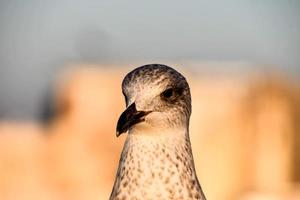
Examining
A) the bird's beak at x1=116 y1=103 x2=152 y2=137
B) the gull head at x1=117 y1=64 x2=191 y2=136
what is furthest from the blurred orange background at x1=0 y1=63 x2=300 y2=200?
the bird's beak at x1=116 y1=103 x2=152 y2=137

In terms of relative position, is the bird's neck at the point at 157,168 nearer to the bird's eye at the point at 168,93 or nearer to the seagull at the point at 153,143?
the seagull at the point at 153,143

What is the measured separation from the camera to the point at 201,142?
16141 mm

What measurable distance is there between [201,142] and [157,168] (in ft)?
40.6

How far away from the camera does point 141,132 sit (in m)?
3.84

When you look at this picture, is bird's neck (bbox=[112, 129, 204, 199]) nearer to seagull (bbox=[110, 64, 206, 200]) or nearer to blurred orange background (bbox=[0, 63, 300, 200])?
seagull (bbox=[110, 64, 206, 200])

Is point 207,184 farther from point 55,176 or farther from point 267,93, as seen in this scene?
point 55,176

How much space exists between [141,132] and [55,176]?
15.8 metres

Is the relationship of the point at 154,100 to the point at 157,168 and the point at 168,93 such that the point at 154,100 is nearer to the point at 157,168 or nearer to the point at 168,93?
the point at 168,93

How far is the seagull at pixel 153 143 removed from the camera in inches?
147

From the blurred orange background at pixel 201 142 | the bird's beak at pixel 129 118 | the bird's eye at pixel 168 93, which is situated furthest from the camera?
the blurred orange background at pixel 201 142

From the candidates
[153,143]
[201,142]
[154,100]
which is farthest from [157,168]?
[201,142]

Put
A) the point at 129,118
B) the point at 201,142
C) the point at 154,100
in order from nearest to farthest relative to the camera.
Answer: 1. the point at 129,118
2. the point at 154,100
3. the point at 201,142

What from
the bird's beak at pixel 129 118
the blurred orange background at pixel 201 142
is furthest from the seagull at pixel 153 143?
the blurred orange background at pixel 201 142

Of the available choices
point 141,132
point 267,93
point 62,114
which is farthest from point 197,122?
point 141,132
